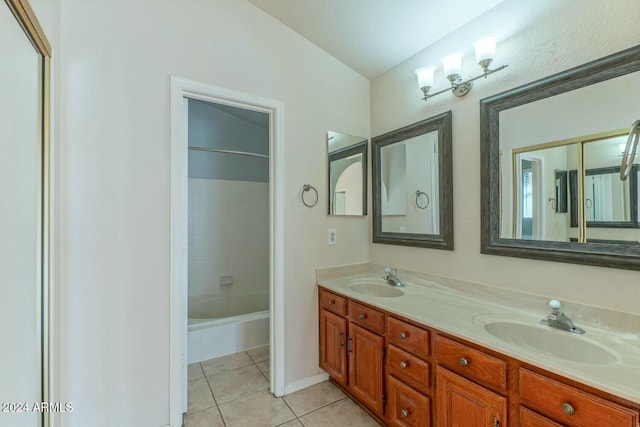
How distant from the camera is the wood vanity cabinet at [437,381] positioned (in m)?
0.95

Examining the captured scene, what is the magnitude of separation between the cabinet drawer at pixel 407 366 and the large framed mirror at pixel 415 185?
74 cm

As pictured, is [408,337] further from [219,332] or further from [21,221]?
[219,332]

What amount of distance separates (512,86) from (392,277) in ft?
4.57

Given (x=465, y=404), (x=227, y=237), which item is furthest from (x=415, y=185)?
(x=227, y=237)

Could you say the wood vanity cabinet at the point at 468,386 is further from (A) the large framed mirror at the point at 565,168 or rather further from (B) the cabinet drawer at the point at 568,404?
(A) the large framed mirror at the point at 565,168

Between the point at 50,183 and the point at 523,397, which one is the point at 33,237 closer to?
the point at 50,183

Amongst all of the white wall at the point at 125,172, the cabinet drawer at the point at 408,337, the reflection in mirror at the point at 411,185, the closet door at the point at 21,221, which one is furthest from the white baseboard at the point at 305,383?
the closet door at the point at 21,221

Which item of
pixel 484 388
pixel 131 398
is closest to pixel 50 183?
pixel 131 398

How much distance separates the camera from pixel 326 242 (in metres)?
2.27

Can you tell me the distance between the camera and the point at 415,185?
212 centimetres

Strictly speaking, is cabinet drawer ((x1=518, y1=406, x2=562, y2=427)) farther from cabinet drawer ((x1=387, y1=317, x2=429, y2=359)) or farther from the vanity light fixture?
the vanity light fixture

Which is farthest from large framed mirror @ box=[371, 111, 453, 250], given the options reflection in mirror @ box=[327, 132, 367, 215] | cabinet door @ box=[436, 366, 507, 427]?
cabinet door @ box=[436, 366, 507, 427]

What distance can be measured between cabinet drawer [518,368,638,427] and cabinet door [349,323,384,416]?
75cm

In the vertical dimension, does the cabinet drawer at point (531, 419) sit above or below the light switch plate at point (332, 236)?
below
